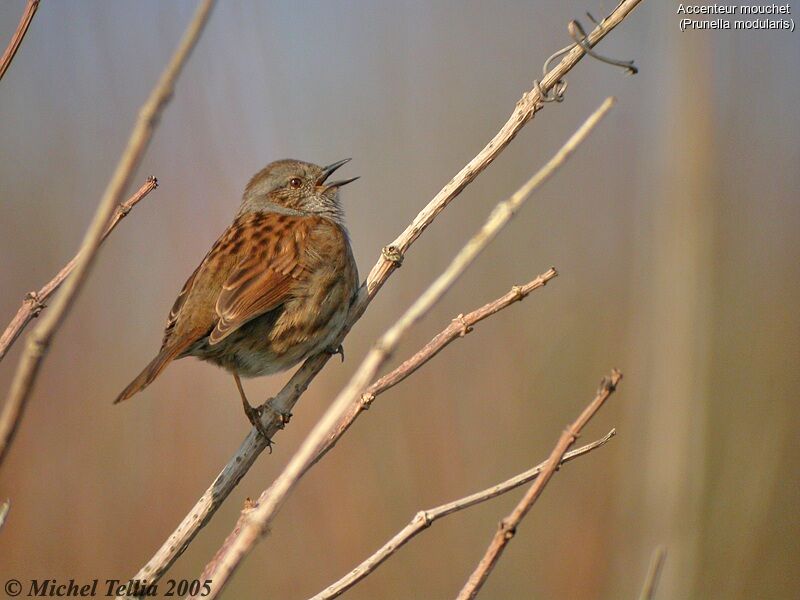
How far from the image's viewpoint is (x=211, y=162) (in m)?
4.41

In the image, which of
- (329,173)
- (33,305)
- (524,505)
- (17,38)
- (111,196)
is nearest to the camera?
(111,196)

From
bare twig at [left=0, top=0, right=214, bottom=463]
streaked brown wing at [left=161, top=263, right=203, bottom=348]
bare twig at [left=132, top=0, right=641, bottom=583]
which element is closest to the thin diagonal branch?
bare twig at [left=132, top=0, right=641, bottom=583]

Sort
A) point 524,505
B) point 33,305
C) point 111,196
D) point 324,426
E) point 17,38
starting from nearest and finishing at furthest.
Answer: point 111,196
point 324,426
point 524,505
point 17,38
point 33,305

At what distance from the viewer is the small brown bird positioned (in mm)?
3514

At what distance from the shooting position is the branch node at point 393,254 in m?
2.88

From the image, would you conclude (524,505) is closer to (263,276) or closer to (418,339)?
(263,276)

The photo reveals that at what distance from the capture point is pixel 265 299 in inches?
142

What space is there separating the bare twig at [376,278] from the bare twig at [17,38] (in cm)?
116

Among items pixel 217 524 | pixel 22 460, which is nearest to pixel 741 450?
pixel 217 524

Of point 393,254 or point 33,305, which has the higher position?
point 393,254

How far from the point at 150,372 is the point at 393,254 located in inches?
34.8

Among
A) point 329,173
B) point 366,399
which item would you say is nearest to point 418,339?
point 329,173

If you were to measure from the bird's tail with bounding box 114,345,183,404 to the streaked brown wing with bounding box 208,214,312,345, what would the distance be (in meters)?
0.19

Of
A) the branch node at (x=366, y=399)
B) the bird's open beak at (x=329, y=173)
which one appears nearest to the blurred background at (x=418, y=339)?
the bird's open beak at (x=329, y=173)
